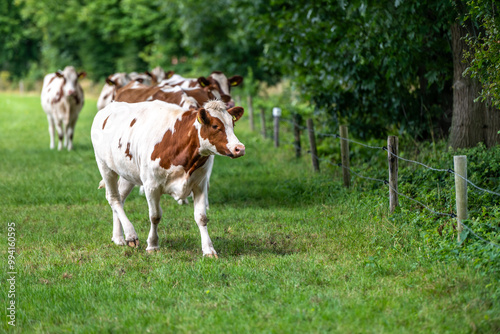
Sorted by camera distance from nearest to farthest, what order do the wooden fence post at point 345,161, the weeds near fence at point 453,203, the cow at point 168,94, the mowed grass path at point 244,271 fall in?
the mowed grass path at point 244,271 < the weeds near fence at point 453,203 < the cow at point 168,94 < the wooden fence post at point 345,161

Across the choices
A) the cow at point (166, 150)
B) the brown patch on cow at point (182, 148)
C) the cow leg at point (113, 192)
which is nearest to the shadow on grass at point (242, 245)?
the cow at point (166, 150)

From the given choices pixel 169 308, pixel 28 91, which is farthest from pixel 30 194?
pixel 28 91

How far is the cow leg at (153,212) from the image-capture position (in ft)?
24.5

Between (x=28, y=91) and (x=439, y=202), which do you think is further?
(x=28, y=91)

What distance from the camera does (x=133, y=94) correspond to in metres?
11.1

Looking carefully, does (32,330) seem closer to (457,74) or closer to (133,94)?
(133,94)

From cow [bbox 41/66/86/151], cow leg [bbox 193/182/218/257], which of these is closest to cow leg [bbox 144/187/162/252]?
cow leg [bbox 193/182/218/257]

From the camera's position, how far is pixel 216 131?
6.92 meters

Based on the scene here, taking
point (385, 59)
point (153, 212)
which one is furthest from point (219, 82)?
point (153, 212)

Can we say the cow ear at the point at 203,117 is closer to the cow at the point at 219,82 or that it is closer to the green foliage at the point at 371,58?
the green foliage at the point at 371,58

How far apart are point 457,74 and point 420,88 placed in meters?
2.20

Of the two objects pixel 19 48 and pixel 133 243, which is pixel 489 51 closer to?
pixel 133 243

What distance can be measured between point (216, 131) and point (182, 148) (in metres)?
0.54

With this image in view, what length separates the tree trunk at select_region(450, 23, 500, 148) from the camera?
32.0ft
